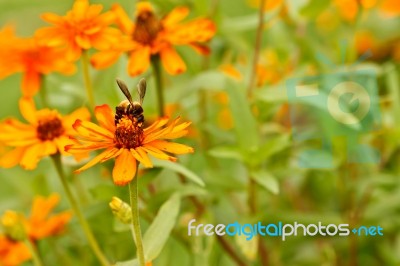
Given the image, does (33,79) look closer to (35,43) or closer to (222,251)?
(35,43)

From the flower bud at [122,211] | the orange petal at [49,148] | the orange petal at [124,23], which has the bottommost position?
the flower bud at [122,211]

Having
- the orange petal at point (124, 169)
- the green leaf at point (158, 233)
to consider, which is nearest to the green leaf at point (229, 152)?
the green leaf at point (158, 233)

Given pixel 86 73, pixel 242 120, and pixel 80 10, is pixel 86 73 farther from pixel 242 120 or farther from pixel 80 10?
pixel 242 120

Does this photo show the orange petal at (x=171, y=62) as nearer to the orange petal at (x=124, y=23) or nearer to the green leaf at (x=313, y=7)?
the orange petal at (x=124, y=23)

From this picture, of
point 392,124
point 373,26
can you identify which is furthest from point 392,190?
point 373,26

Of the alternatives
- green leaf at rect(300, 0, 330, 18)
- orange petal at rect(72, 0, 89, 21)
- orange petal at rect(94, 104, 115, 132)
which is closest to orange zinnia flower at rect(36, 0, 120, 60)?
orange petal at rect(72, 0, 89, 21)
